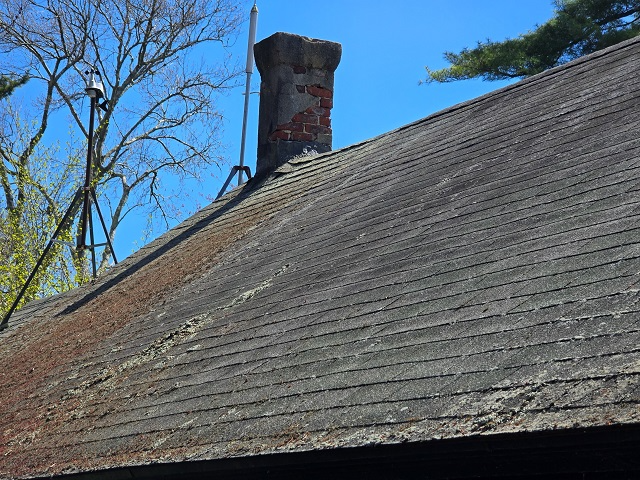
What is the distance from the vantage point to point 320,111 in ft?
41.3

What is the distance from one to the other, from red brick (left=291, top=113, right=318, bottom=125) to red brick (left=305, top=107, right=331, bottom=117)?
0.18 ft

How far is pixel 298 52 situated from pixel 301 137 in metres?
1.03

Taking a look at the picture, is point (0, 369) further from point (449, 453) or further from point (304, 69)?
point (449, 453)

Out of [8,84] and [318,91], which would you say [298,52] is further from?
[8,84]

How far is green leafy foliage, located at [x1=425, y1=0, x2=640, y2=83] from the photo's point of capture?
2125cm

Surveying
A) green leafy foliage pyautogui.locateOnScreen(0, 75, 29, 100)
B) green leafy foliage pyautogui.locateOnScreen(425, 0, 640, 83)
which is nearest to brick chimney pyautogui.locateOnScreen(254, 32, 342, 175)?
green leafy foliage pyautogui.locateOnScreen(425, 0, 640, 83)

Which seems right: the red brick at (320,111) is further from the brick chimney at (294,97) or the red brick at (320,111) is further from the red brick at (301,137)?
the red brick at (301,137)

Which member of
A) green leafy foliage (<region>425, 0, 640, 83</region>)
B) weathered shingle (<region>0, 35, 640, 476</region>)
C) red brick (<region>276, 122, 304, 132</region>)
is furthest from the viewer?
green leafy foliage (<region>425, 0, 640, 83</region>)

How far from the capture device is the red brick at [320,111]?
1255 cm

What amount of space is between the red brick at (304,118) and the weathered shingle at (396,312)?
5.66 feet

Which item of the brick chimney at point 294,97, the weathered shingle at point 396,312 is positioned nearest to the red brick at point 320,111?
the brick chimney at point 294,97

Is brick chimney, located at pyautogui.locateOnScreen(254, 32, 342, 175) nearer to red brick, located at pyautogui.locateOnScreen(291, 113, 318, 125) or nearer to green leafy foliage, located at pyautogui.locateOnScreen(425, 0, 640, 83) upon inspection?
red brick, located at pyautogui.locateOnScreen(291, 113, 318, 125)

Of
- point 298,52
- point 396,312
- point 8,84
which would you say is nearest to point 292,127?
point 298,52

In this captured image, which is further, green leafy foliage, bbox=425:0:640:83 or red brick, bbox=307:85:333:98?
green leafy foliage, bbox=425:0:640:83
